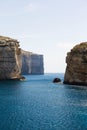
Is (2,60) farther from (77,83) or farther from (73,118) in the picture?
(73,118)

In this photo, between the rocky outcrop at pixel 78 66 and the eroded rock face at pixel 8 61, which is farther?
the eroded rock face at pixel 8 61

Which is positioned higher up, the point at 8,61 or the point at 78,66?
the point at 8,61

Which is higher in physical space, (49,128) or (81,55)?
(81,55)

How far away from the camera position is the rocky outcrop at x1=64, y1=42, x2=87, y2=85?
129875 millimetres

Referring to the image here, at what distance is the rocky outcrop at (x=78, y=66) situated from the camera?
12988cm

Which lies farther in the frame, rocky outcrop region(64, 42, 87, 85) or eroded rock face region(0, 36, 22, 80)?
eroded rock face region(0, 36, 22, 80)

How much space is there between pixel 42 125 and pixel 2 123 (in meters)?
8.08

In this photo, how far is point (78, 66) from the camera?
132m

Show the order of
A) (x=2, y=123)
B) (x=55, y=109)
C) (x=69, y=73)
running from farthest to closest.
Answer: (x=69, y=73) < (x=55, y=109) < (x=2, y=123)

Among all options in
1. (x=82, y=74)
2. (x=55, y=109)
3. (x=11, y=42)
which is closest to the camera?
(x=55, y=109)

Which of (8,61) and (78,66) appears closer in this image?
(78,66)

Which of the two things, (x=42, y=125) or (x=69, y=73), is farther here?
(x=69, y=73)

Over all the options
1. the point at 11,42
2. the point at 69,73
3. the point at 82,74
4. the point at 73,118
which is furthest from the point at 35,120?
the point at 11,42

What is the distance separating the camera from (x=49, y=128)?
48.5 meters
